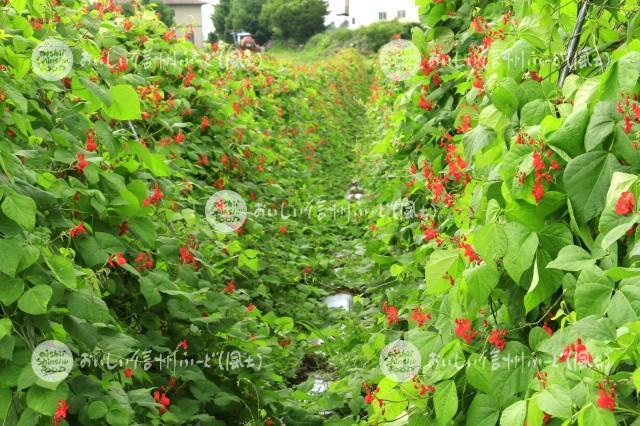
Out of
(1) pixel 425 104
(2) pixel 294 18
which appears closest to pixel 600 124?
(1) pixel 425 104

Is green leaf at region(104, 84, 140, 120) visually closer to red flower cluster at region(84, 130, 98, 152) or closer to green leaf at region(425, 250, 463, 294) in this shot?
red flower cluster at region(84, 130, 98, 152)

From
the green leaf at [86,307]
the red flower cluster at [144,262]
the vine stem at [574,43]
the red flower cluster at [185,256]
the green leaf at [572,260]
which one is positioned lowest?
the red flower cluster at [185,256]

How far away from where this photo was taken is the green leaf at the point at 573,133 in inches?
63.5

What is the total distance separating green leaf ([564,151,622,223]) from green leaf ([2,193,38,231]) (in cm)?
141

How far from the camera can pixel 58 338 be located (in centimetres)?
214

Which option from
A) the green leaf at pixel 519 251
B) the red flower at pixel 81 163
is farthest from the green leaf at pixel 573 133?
the red flower at pixel 81 163

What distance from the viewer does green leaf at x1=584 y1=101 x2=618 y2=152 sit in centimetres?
154

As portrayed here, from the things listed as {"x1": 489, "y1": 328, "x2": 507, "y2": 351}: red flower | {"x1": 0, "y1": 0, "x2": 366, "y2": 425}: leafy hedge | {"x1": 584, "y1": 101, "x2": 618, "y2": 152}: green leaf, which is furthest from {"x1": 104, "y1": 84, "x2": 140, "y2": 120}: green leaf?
{"x1": 584, "y1": 101, "x2": 618, "y2": 152}: green leaf

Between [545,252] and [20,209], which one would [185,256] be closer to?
[20,209]

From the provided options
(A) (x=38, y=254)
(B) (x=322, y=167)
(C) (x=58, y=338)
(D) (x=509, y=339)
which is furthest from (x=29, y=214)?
(B) (x=322, y=167)

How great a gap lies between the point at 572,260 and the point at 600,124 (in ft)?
1.07

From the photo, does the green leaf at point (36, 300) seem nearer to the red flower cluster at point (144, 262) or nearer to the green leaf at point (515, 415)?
the red flower cluster at point (144, 262)

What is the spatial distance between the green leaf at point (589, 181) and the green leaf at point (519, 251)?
0.51 ft

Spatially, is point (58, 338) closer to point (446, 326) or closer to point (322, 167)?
point (446, 326)
